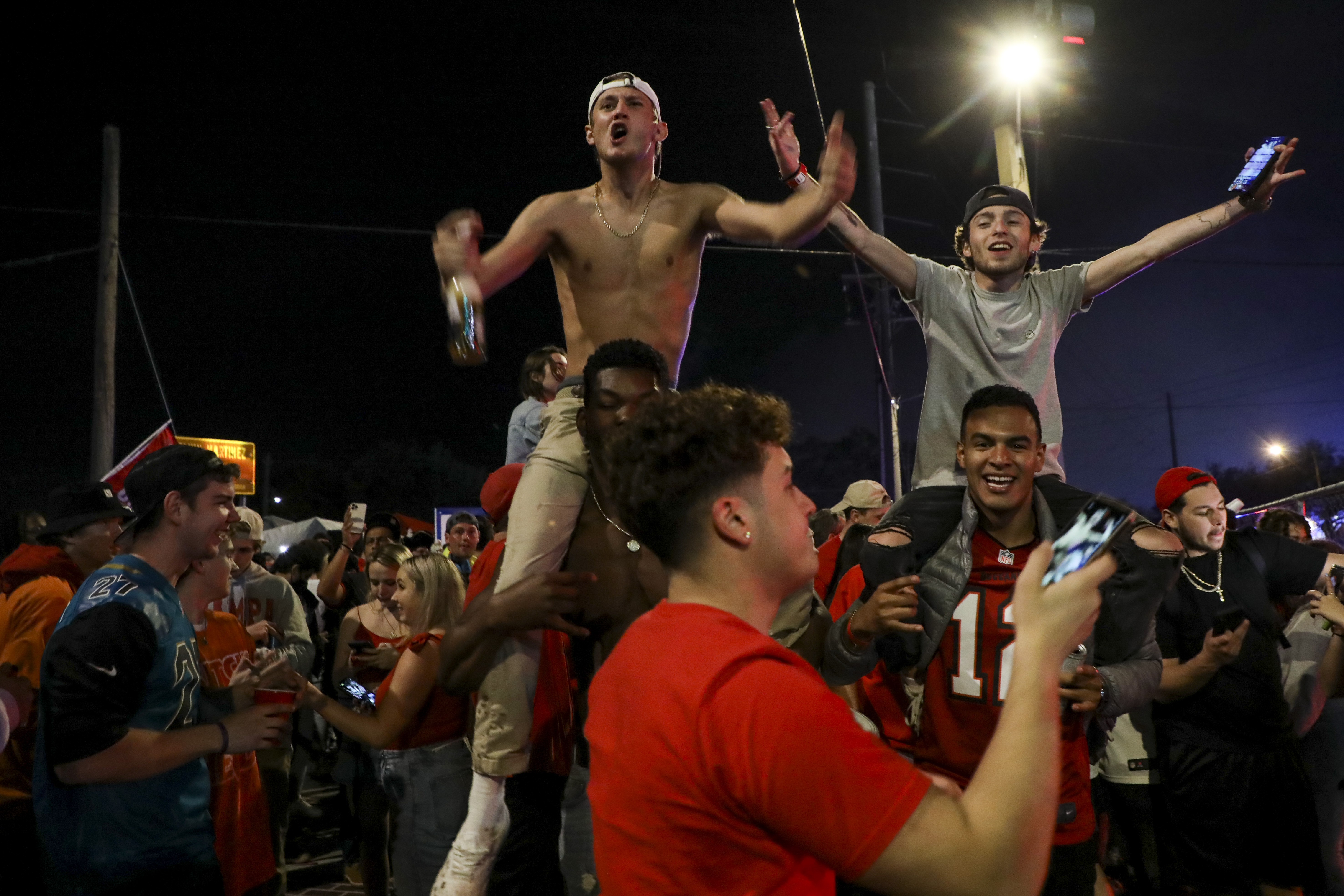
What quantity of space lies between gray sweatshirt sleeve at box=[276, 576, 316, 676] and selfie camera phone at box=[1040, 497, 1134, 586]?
249 inches

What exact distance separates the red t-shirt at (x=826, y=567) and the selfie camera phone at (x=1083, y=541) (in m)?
3.41

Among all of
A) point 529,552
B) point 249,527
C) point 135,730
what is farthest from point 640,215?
point 249,527

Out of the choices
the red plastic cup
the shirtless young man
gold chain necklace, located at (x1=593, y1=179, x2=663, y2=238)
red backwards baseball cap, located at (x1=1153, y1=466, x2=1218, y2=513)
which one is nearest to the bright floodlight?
red backwards baseball cap, located at (x1=1153, y1=466, x2=1218, y2=513)

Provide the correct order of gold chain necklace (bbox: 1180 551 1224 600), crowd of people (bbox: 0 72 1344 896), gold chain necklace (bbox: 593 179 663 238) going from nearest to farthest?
crowd of people (bbox: 0 72 1344 896) < gold chain necklace (bbox: 593 179 663 238) < gold chain necklace (bbox: 1180 551 1224 600)

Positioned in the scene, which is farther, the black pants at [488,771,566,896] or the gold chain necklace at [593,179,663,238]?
the black pants at [488,771,566,896]

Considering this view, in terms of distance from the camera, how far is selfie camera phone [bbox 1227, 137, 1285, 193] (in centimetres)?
423

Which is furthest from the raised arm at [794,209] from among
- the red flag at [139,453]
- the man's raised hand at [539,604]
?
the red flag at [139,453]

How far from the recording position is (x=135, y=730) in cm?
334

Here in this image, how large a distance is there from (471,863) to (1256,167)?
4380 mm

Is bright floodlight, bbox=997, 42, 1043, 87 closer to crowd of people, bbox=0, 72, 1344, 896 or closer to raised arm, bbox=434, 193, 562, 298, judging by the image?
crowd of people, bbox=0, 72, 1344, 896

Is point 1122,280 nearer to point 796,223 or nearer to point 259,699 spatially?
point 796,223

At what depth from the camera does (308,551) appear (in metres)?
11.3

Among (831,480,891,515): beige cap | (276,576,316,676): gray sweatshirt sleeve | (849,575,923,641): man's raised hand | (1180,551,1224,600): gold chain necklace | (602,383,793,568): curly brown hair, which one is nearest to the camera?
(602,383,793,568): curly brown hair

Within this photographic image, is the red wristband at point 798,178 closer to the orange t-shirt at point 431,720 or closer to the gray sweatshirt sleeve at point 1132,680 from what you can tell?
the gray sweatshirt sleeve at point 1132,680
